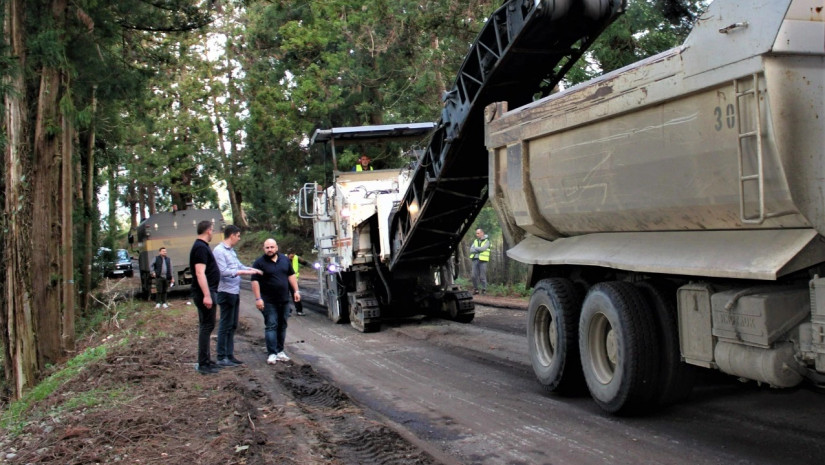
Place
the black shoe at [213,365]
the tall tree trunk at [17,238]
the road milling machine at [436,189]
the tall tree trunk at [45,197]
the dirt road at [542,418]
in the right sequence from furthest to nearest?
1. the tall tree trunk at [45,197]
2. the tall tree trunk at [17,238]
3. the black shoe at [213,365]
4. the road milling machine at [436,189]
5. the dirt road at [542,418]

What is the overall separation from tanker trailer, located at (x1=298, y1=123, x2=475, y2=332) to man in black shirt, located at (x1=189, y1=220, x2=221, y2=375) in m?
4.22

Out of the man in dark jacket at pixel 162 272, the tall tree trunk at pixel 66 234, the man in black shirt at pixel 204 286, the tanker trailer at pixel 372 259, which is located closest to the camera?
the man in black shirt at pixel 204 286

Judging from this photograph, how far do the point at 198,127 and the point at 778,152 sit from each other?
36770mm

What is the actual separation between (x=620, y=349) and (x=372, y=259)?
311 inches

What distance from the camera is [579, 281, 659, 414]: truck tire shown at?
586cm

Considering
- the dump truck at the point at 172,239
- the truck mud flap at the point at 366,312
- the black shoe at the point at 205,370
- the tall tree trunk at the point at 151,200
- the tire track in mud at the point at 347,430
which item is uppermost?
the tall tree trunk at the point at 151,200

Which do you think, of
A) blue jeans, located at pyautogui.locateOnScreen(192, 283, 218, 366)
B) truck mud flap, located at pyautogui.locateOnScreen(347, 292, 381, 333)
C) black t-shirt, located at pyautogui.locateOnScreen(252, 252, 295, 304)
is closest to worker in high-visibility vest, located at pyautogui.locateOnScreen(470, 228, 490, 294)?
truck mud flap, located at pyautogui.locateOnScreen(347, 292, 381, 333)

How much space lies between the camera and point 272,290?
978cm

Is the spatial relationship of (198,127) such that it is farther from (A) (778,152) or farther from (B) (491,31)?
(A) (778,152)

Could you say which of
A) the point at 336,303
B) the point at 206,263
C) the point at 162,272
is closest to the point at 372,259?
the point at 336,303

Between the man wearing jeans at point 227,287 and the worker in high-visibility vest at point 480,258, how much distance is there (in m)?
9.68

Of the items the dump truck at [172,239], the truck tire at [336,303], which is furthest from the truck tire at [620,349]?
the dump truck at [172,239]

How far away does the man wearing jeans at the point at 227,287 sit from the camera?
30.1ft

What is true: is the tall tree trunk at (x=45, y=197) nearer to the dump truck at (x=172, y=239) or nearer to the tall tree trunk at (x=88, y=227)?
the tall tree trunk at (x=88, y=227)
